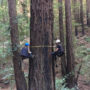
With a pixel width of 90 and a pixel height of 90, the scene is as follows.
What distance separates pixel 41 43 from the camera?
15.0 ft

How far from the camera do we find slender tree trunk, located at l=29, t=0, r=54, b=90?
4.57m

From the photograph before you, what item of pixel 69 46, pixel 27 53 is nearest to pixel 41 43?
pixel 27 53

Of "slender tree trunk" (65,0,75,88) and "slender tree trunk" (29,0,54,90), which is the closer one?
"slender tree trunk" (29,0,54,90)

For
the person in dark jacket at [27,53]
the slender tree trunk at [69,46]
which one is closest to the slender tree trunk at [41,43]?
the person in dark jacket at [27,53]

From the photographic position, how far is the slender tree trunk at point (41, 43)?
15.0 feet

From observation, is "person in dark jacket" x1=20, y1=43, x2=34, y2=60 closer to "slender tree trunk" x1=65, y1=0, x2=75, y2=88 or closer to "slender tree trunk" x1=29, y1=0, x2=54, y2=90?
"slender tree trunk" x1=29, y1=0, x2=54, y2=90

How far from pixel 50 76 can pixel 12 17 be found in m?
5.17

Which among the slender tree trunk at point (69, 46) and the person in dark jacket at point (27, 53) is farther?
the slender tree trunk at point (69, 46)

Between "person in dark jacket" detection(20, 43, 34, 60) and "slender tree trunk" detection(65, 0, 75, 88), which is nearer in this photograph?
"person in dark jacket" detection(20, 43, 34, 60)

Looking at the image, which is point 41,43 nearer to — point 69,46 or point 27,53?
point 27,53

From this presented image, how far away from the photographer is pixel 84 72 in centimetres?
1149

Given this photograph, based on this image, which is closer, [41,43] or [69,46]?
[41,43]

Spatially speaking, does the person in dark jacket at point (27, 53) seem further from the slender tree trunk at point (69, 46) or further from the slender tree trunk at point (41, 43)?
the slender tree trunk at point (69, 46)

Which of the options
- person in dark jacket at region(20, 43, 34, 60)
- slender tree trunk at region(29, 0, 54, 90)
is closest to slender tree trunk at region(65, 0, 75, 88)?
slender tree trunk at region(29, 0, 54, 90)
